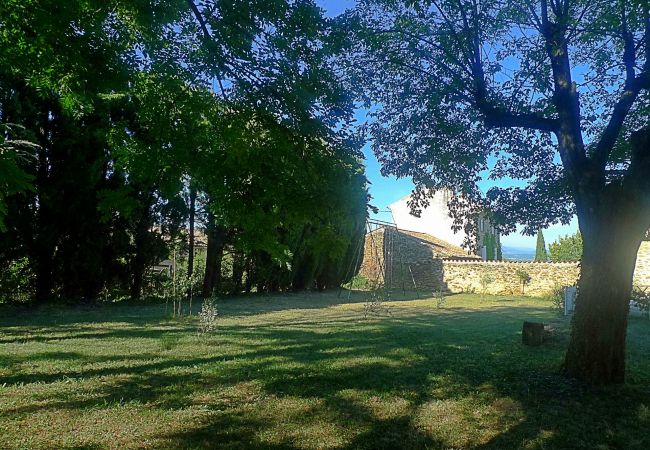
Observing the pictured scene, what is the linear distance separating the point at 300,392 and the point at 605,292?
3654 millimetres

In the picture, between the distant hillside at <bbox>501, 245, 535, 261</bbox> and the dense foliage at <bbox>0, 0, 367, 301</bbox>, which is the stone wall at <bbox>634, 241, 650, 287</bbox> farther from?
the dense foliage at <bbox>0, 0, 367, 301</bbox>

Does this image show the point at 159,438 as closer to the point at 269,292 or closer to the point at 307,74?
the point at 307,74

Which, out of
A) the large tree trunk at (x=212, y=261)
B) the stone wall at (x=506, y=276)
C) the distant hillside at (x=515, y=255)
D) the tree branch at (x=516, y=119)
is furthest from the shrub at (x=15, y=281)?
the distant hillside at (x=515, y=255)

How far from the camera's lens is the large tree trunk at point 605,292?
5.39 meters

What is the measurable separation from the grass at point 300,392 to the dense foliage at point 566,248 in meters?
24.4

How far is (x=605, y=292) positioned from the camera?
539 cm

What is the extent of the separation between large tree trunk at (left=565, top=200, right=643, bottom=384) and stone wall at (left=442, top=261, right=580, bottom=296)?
16820 millimetres

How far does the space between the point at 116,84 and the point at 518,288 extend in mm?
21830

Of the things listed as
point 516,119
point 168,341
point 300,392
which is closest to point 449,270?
point 168,341

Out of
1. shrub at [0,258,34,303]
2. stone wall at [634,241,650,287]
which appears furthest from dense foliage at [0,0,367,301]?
stone wall at [634,241,650,287]

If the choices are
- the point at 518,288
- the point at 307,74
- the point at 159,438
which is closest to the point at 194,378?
the point at 159,438

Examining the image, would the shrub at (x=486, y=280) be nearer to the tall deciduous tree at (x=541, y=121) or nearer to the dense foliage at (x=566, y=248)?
the dense foliage at (x=566, y=248)

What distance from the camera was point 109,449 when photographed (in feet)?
11.8

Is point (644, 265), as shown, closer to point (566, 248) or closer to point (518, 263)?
→ point (518, 263)
